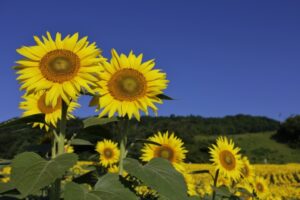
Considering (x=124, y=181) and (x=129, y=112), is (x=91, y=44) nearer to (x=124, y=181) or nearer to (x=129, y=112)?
(x=129, y=112)

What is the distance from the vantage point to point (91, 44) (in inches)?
105

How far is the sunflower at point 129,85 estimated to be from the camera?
9.21ft

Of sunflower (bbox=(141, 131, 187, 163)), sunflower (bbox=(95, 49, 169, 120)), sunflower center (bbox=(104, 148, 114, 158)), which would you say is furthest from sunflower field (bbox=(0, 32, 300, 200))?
sunflower center (bbox=(104, 148, 114, 158))

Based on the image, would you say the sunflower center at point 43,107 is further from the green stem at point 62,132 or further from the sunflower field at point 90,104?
the green stem at point 62,132

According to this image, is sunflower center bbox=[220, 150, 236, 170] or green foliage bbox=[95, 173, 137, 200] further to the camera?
sunflower center bbox=[220, 150, 236, 170]

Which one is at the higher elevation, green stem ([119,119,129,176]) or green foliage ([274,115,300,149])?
green foliage ([274,115,300,149])

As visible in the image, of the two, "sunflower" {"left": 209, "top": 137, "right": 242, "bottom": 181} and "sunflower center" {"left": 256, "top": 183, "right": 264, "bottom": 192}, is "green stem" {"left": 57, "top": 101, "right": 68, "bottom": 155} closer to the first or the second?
"sunflower" {"left": 209, "top": 137, "right": 242, "bottom": 181}

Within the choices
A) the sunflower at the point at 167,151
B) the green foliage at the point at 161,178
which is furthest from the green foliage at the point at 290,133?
the green foliage at the point at 161,178

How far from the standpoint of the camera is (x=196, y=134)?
68.2 metres

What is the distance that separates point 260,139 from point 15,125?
221 feet

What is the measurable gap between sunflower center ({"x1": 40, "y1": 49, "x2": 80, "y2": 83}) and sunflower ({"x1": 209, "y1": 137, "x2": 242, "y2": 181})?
2440 millimetres

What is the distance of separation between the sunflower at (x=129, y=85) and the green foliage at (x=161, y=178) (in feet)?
1.10

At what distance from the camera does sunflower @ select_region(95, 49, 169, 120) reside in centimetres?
281

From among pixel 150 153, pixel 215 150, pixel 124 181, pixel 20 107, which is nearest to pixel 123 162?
pixel 124 181
